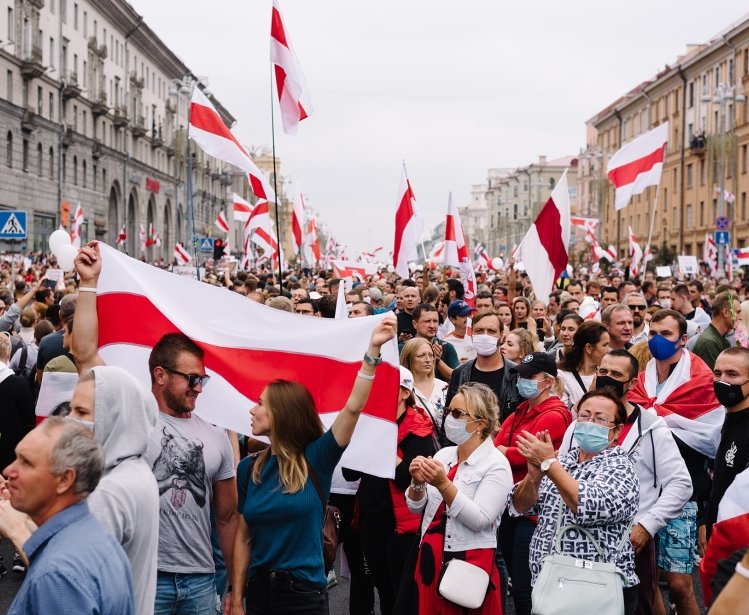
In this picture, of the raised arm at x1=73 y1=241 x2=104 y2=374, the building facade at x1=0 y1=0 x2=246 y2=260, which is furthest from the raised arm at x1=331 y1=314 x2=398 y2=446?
the building facade at x1=0 y1=0 x2=246 y2=260

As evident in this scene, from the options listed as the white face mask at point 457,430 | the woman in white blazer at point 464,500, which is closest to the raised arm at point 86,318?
the woman in white blazer at point 464,500

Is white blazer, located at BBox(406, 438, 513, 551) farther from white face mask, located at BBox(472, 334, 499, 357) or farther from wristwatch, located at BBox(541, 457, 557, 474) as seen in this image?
white face mask, located at BBox(472, 334, 499, 357)

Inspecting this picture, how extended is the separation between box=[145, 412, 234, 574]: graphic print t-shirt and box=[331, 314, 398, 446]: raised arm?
0.58 m

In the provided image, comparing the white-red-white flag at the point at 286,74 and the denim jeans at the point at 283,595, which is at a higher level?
the white-red-white flag at the point at 286,74

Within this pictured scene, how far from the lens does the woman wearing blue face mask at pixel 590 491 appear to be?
16.5 feet

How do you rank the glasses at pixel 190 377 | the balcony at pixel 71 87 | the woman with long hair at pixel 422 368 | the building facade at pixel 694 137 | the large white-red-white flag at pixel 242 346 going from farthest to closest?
the building facade at pixel 694 137 → the balcony at pixel 71 87 → the woman with long hair at pixel 422 368 → the large white-red-white flag at pixel 242 346 → the glasses at pixel 190 377

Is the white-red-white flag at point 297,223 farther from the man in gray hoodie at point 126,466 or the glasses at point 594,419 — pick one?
the man in gray hoodie at point 126,466

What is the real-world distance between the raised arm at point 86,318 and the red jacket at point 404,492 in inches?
75.7

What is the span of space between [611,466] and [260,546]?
1676 millimetres

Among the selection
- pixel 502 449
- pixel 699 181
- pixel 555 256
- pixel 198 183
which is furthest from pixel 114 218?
pixel 502 449

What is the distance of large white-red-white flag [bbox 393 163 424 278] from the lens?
17150 millimetres

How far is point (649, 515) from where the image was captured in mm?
5855

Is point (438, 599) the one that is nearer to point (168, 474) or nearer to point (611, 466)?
point (611, 466)

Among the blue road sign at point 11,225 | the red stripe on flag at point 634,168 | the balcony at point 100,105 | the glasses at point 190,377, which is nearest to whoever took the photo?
the glasses at point 190,377
